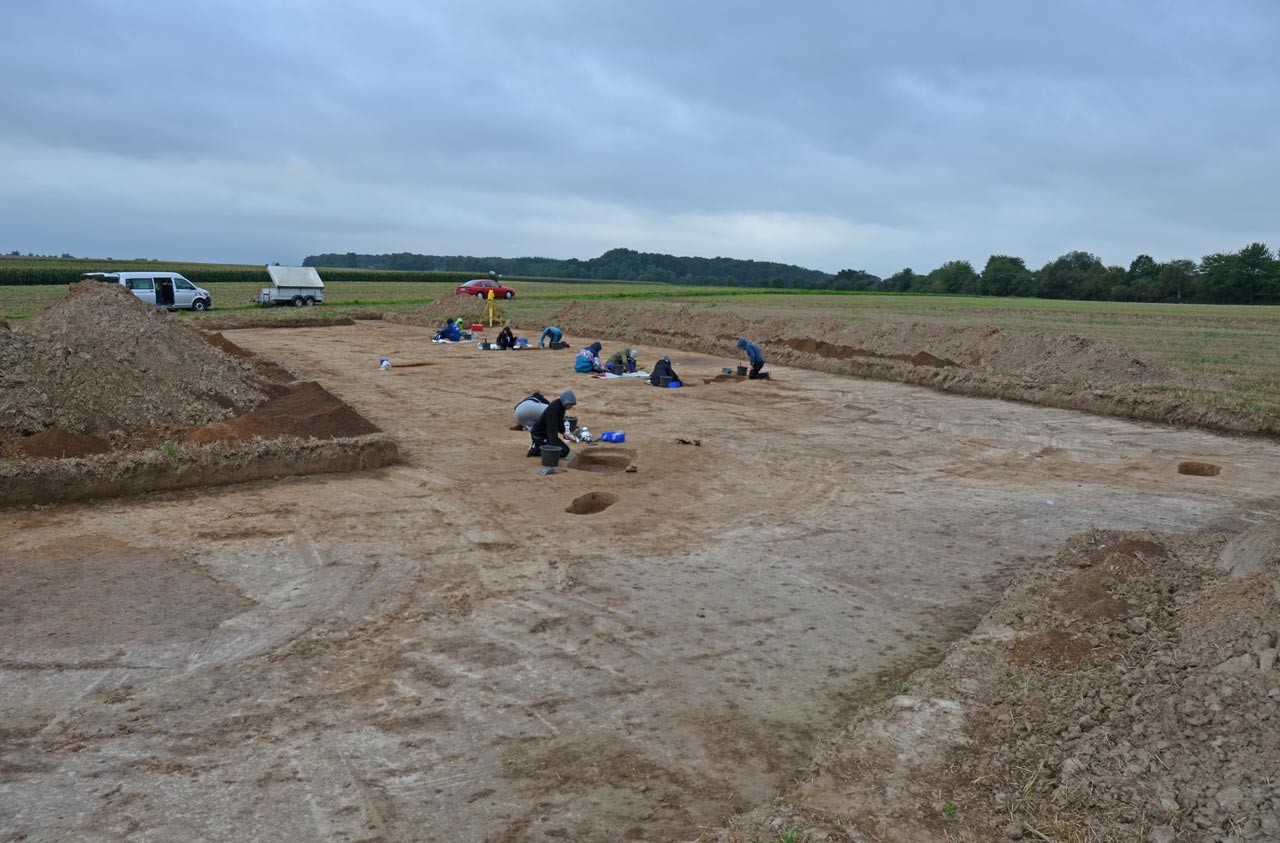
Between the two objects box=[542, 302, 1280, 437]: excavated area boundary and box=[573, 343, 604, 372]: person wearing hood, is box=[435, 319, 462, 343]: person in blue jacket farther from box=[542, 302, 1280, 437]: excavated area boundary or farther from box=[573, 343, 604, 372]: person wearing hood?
box=[573, 343, 604, 372]: person wearing hood

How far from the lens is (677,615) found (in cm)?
681

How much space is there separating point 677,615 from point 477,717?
208cm

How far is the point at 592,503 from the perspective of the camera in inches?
396

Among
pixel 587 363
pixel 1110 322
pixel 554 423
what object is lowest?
pixel 554 423

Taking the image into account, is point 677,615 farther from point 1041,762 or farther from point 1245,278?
point 1245,278

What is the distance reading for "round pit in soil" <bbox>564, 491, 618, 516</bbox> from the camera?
9.79 m

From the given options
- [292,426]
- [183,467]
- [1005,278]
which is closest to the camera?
[183,467]

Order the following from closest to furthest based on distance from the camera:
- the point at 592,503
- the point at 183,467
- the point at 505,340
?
the point at 183,467, the point at 592,503, the point at 505,340

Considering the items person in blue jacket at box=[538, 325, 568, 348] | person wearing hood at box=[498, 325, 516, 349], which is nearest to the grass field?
person in blue jacket at box=[538, 325, 568, 348]

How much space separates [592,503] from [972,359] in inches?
675

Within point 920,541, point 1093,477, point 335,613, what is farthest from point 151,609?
point 1093,477

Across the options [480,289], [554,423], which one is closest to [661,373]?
[554,423]

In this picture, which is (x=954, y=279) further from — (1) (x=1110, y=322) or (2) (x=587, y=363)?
(2) (x=587, y=363)

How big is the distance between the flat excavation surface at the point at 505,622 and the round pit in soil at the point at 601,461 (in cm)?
8
